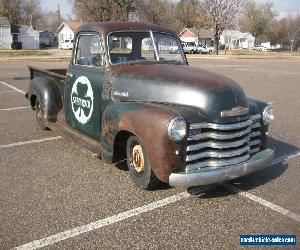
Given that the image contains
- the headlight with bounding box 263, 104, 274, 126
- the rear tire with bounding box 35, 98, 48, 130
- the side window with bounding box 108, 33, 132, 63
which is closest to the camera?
the headlight with bounding box 263, 104, 274, 126

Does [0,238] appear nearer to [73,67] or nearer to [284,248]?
[284,248]

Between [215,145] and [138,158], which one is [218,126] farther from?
[138,158]

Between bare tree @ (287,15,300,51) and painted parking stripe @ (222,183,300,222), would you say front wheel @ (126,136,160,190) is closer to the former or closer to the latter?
painted parking stripe @ (222,183,300,222)

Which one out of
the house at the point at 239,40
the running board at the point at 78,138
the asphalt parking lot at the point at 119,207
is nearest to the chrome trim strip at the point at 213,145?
the asphalt parking lot at the point at 119,207

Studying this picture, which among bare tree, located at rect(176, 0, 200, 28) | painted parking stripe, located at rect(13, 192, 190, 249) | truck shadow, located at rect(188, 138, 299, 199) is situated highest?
bare tree, located at rect(176, 0, 200, 28)

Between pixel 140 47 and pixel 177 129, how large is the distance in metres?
2.11

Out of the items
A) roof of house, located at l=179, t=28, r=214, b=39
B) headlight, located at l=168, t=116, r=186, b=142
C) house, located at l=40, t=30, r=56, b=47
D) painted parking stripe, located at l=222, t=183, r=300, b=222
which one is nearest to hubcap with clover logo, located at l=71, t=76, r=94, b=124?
headlight, located at l=168, t=116, r=186, b=142

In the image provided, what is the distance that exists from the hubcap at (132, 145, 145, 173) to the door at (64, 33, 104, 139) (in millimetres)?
947

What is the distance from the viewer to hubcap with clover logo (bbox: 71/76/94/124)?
18.7ft

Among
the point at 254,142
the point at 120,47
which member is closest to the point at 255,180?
the point at 254,142

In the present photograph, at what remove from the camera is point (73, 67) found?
246 inches

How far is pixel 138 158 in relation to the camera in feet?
15.4

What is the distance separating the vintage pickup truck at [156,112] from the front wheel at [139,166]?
0.04 ft

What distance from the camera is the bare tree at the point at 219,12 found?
167 feet
